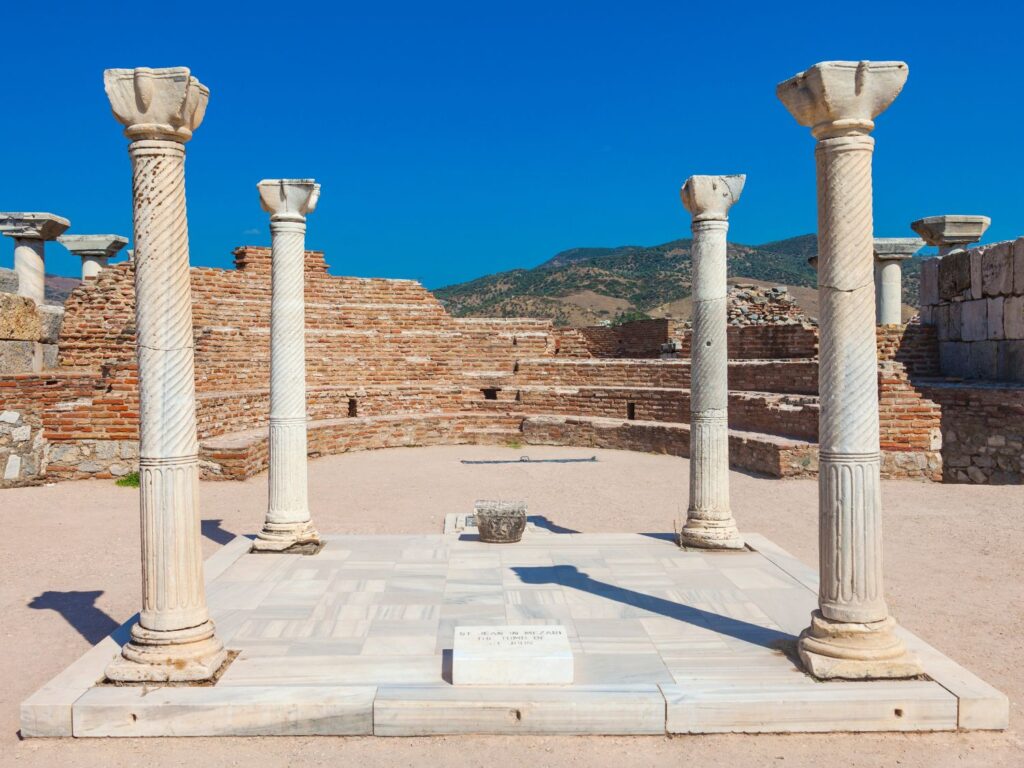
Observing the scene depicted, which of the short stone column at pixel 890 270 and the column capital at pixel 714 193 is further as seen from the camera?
the short stone column at pixel 890 270

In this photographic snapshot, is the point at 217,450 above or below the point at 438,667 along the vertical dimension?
above

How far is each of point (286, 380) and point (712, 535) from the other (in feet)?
13.9

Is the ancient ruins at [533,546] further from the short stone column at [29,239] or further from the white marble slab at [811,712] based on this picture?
the short stone column at [29,239]

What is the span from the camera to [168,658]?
14.5 feet

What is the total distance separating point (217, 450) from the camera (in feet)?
38.2

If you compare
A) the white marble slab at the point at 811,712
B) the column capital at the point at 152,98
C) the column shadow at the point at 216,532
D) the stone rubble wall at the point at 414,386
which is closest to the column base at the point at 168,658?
the white marble slab at the point at 811,712

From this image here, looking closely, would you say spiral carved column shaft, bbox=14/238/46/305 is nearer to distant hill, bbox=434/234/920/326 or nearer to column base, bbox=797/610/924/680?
column base, bbox=797/610/924/680

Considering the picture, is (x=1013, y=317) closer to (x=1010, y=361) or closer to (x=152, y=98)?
(x=1010, y=361)

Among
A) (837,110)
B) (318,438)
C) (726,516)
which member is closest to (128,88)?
(837,110)

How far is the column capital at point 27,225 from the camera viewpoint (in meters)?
16.2

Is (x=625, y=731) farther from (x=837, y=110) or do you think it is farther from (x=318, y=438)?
(x=318, y=438)

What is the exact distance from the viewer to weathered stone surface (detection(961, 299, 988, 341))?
14.7 m

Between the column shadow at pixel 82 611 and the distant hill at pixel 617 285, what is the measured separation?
40501mm

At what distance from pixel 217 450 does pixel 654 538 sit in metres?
6.87
